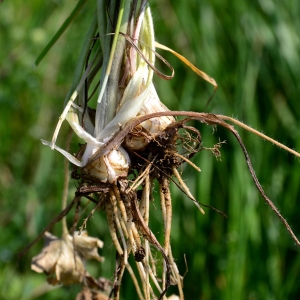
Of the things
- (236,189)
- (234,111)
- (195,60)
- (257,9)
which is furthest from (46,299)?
(257,9)

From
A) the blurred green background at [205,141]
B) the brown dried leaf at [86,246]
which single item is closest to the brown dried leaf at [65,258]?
the brown dried leaf at [86,246]

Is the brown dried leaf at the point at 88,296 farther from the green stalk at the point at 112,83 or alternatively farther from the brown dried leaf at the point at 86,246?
the green stalk at the point at 112,83

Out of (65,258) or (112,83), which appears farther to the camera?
(65,258)

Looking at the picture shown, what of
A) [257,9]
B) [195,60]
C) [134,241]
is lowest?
[134,241]

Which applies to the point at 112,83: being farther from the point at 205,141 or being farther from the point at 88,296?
the point at 205,141

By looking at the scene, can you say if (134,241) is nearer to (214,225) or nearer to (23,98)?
(214,225)

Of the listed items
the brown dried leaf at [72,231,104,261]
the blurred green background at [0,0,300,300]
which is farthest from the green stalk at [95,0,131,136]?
the blurred green background at [0,0,300,300]

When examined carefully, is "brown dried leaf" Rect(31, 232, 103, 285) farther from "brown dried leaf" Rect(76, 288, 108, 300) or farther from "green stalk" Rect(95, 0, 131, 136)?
"green stalk" Rect(95, 0, 131, 136)

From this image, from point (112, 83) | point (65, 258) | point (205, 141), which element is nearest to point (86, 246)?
point (65, 258)
